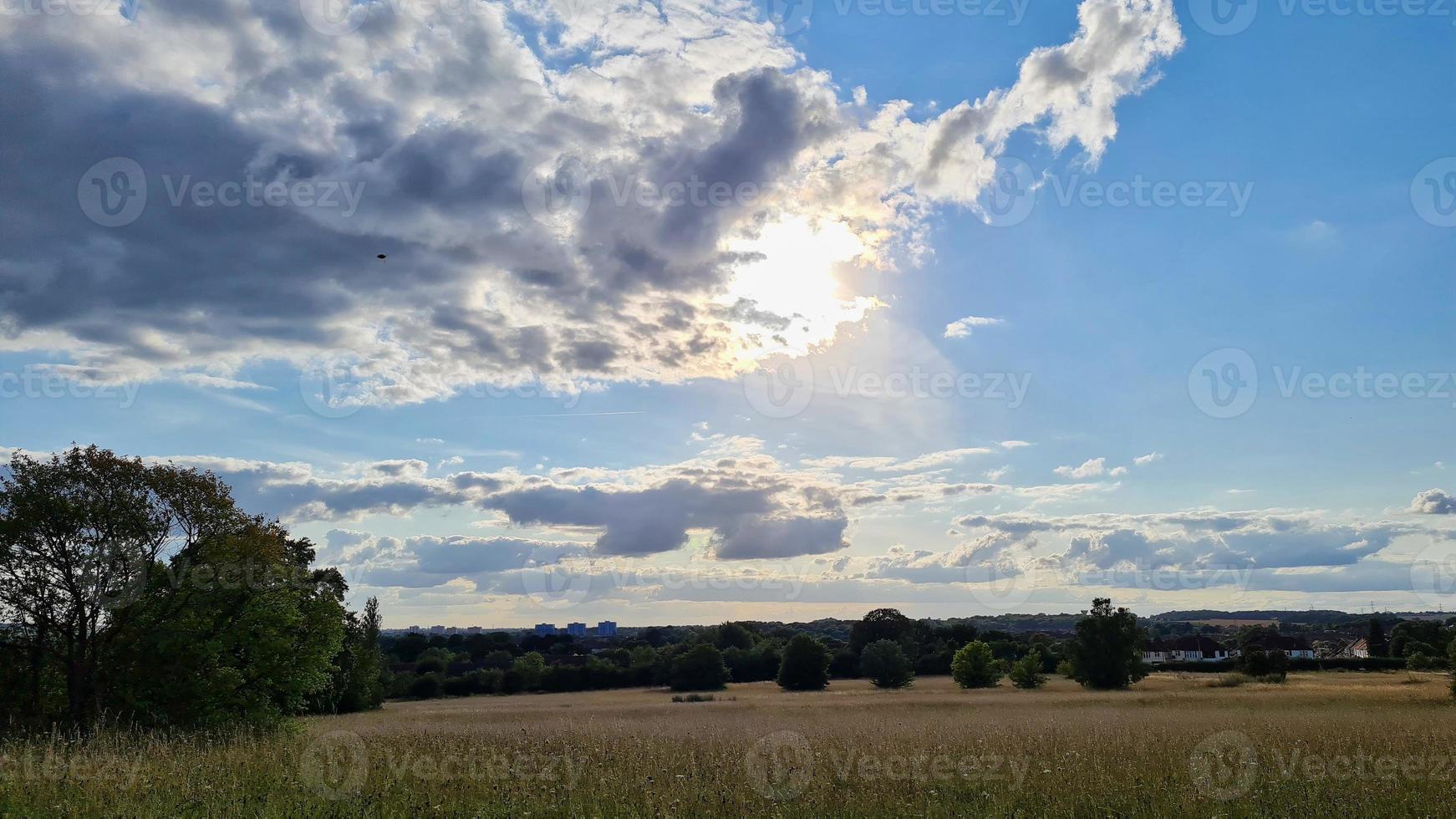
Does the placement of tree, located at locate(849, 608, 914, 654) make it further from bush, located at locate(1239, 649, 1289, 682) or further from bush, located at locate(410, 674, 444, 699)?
bush, located at locate(410, 674, 444, 699)

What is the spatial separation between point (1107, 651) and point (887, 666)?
1978 cm

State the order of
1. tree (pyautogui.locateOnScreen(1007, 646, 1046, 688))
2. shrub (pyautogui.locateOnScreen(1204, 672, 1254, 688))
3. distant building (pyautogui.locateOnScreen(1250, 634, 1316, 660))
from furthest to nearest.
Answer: distant building (pyautogui.locateOnScreen(1250, 634, 1316, 660)), tree (pyautogui.locateOnScreen(1007, 646, 1046, 688)), shrub (pyautogui.locateOnScreen(1204, 672, 1254, 688))

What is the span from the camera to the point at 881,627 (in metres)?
113

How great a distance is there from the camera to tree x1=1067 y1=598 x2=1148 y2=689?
68062 millimetres

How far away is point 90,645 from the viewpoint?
26.3 m

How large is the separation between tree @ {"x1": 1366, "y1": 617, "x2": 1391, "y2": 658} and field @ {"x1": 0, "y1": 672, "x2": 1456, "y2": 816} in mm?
108273

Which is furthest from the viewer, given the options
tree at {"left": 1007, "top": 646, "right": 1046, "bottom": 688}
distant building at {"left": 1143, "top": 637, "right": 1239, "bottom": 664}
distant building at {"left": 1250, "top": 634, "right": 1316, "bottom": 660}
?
distant building at {"left": 1250, "top": 634, "right": 1316, "bottom": 660}

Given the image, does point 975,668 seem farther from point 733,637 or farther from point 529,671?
point 733,637

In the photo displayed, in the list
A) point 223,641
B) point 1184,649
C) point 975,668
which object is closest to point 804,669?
point 975,668

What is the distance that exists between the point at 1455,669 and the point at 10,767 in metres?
60.8

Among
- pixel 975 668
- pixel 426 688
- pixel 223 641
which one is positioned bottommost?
pixel 426 688

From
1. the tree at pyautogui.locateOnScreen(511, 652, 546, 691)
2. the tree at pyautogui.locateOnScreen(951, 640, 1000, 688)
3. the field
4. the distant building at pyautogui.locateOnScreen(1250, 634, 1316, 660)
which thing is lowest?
the distant building at pyautogui.locateOnScreen(1250, 634, 1316, 660)

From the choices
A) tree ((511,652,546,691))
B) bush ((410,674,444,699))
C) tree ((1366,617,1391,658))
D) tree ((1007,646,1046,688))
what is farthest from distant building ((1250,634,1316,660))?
bush ((410,674,444,699))

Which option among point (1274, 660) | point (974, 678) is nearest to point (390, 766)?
point (974, 678)
